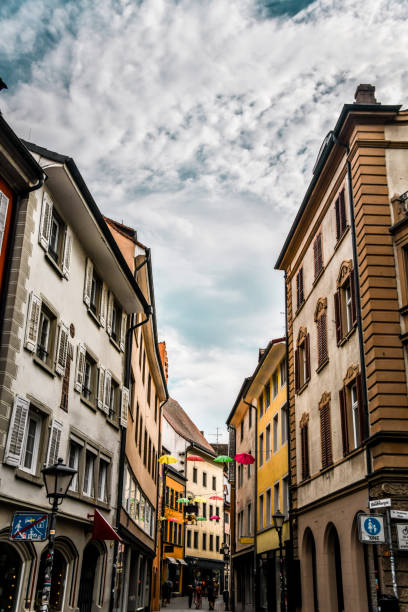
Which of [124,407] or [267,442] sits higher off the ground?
[267,442]

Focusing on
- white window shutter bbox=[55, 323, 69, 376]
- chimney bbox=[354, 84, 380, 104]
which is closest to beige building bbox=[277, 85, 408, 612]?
chimney bbox=[354, 84, 380, 104]

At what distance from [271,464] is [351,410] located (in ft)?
50.6

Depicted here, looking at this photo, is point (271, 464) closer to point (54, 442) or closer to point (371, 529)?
point (54, 442)

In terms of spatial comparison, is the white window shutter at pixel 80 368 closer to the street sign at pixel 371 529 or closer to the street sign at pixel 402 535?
the street sign at pixel 371 529

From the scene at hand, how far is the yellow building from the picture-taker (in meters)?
31.8

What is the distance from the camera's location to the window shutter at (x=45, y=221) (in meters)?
16.9

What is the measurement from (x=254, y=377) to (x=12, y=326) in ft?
81.0

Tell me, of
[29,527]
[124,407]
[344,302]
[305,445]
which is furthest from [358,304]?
[29,527]

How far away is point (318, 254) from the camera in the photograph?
25172 mm

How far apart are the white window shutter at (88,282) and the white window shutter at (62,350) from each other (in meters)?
2.25

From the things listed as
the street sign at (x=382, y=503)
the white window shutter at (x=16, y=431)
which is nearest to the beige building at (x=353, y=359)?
the street sign at (x=382, y=503)

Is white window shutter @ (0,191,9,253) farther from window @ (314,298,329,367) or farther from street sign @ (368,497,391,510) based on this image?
window @ (314,298,329,367)

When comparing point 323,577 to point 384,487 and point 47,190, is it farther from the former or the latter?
point 47,190

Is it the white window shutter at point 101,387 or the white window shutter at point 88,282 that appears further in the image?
the white window shutter at point 101,387
